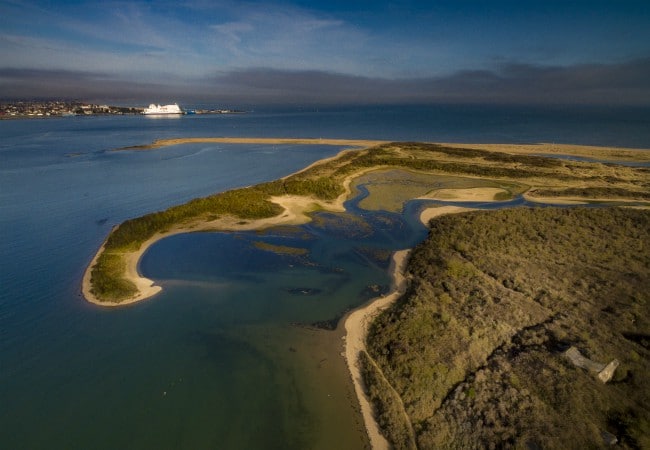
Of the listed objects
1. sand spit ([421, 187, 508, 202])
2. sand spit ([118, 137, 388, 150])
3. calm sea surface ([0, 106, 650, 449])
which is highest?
sand spit ([118, 137, 388, 150])

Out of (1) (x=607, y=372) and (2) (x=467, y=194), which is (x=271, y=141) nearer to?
(2) (x=467, y=194)

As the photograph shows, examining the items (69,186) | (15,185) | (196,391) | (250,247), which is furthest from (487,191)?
(15,185)

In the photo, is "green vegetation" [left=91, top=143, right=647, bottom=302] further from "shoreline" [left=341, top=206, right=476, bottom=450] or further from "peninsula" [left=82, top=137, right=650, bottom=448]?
"shoreline" [left=341, top=206, right=476, bottom=450]

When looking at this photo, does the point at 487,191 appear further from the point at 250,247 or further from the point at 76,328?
the point at 76,328

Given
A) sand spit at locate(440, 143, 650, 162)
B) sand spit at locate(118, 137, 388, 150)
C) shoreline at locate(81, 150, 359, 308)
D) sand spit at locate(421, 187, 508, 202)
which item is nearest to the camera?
shoreline at locate(81, 150, 359, 308)

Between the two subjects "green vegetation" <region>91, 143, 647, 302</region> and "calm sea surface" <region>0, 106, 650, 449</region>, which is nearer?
"calm sea surface" <region>0, 106, 650, 449</region>

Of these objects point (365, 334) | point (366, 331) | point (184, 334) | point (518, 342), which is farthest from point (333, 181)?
point (518, 342)

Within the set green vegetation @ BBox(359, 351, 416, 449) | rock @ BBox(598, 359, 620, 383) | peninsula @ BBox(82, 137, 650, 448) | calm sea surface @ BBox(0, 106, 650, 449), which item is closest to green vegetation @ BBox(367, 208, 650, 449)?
green vegetation @ BBox(359, 351, 416, 449)
